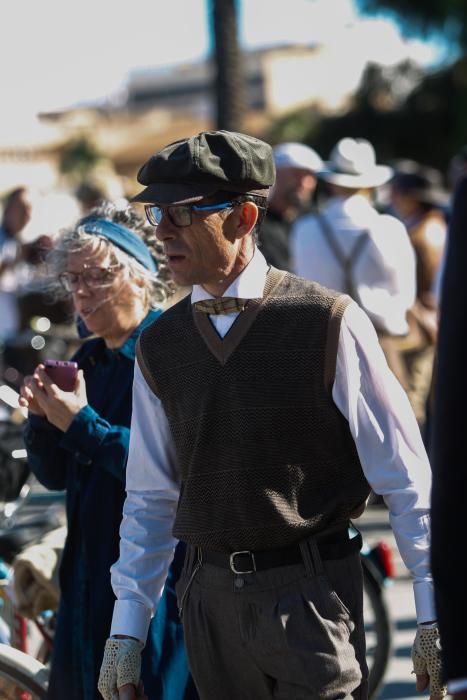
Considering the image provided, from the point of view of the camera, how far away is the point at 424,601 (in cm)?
284

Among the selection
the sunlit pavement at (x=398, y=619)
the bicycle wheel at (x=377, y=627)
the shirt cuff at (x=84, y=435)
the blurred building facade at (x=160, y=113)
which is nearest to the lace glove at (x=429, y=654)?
the shirt cuff at (x=84, y=435)

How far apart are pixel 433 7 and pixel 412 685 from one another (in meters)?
31.5

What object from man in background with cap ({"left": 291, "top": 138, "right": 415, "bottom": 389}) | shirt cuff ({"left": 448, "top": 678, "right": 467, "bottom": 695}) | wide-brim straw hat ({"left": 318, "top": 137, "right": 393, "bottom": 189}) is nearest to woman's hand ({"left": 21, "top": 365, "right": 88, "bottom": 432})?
shirt cuff ({"left": 448, "top": 678, "right": 467, "bottom": 695})

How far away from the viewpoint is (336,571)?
9.50 feet

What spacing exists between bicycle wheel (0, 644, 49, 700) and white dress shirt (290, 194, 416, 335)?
3.29m

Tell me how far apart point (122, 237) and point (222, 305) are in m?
0.96

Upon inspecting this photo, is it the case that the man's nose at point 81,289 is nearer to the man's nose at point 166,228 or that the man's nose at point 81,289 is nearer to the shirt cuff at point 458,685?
the man's nose at point 166,228

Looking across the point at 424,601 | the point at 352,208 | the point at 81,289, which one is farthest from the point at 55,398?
the point at 352,208

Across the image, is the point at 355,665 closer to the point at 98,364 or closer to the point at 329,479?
the point at 329,479

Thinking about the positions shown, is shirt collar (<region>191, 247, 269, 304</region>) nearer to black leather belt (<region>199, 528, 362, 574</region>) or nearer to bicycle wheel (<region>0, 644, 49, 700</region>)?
black leather belt (<region>199, 528, 362, 574</region>)

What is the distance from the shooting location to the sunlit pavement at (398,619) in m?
5.43

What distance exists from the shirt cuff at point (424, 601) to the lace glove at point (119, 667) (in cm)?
66

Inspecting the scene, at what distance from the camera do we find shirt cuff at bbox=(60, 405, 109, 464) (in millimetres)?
3516

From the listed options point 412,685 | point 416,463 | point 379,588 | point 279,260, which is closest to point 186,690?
point 416,463
